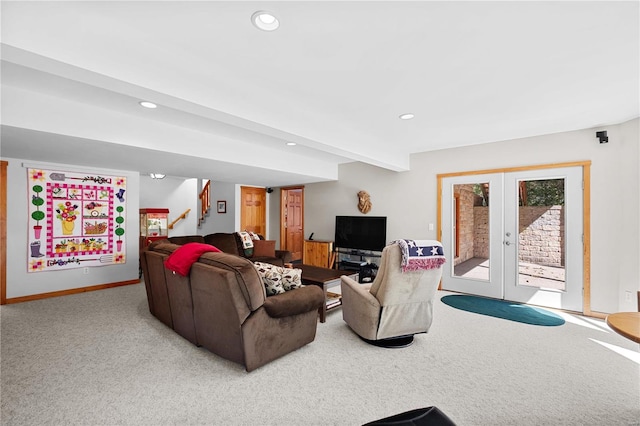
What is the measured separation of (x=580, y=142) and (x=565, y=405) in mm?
3487

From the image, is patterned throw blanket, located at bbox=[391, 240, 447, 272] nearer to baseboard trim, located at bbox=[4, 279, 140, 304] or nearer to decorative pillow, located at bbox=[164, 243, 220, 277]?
decorative pillow, located at bbox=[164, 243, 220, 277]

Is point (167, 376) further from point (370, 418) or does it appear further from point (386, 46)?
point (386, 46)

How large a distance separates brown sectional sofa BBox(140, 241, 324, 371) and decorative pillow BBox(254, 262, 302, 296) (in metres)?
0.09

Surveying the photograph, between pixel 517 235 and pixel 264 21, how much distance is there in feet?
14.6

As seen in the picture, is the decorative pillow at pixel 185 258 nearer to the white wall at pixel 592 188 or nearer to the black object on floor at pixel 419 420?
the black object on floor at pixel 419 420

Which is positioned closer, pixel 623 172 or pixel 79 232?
pixel 623 172

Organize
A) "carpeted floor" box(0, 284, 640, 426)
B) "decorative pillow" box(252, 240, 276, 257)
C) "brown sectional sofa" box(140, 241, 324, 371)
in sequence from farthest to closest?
"decorative pillow" box(252, 240, 276, 257), "brown sectional sofa" box(140, 241, 324, 371), "carpeted floor" box(0, 284, 640, 426)

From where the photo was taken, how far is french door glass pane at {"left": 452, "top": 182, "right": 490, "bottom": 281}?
4656mm

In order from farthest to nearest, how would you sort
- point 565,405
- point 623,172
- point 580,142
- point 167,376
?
1. point 580,142
2. point 623,172
3. point 167,376
4. point 565,405

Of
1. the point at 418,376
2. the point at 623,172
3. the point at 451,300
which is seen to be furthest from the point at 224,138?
the point at 623,172

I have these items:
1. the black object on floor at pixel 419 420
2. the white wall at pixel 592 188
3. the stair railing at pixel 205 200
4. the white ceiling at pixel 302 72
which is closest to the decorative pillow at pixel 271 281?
the white ceiling at pixel 302 72

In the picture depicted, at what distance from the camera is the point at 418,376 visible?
2.33 m

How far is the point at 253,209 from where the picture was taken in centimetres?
780

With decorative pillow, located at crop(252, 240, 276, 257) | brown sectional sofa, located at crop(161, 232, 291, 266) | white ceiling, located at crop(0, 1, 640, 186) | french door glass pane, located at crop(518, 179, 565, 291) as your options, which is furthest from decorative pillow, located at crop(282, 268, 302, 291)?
french door glass pane, located at crop(518, 179, 565, 291)
